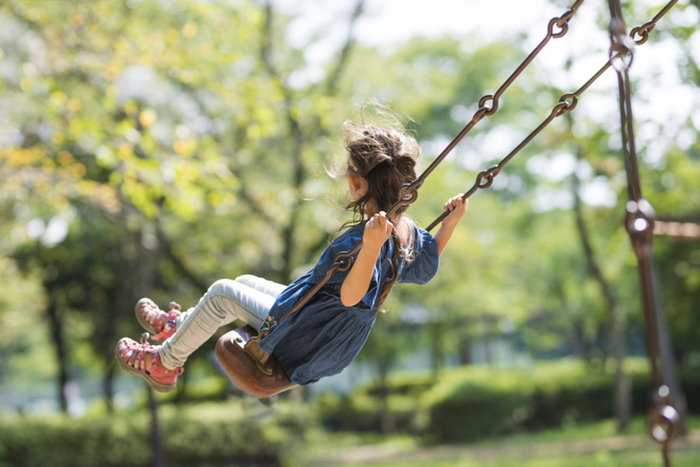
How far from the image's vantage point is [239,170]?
10945 millimetres

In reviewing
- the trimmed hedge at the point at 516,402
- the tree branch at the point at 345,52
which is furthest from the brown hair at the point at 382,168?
the trimmed hedge at the point at 516,402

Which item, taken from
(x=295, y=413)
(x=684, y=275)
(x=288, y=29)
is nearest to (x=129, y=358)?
(x=295, y=413)

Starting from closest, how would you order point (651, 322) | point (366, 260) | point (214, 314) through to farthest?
point (651, 322) → point (366, 260) → point (214, 314)

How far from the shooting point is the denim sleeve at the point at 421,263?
255 centimetres

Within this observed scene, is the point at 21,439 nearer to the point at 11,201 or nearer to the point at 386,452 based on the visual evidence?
the point at 11,201

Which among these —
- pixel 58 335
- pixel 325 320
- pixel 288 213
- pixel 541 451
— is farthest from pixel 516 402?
pixel 58 335

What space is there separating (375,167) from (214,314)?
87 centimetres

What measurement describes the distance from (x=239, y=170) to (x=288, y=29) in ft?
8.54

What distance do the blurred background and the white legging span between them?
39.7 inches

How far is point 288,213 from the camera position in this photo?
10.3m

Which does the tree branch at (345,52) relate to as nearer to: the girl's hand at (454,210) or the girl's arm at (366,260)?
the girl's hand at (454,210)

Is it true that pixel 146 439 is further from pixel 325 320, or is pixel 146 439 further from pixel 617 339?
pixel 617 339

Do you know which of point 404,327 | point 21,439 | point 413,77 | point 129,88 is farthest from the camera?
point 404,327

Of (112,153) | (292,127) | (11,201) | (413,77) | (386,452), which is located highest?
(413,77)
